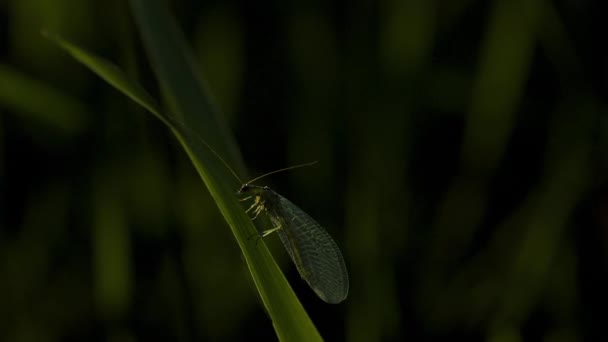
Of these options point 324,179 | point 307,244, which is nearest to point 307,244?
point 307,244

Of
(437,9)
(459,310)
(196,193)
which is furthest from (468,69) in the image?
(196,193)

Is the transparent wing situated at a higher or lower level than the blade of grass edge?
lower

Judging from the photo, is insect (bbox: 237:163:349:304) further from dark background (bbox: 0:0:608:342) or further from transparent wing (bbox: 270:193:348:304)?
dark background (bbox: 0:0:608:342)

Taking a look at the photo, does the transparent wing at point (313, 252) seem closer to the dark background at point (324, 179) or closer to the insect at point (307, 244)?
the insect at point (307, 244)

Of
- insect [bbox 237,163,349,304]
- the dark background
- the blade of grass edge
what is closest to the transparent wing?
insect [bbox 237,163,349,304]

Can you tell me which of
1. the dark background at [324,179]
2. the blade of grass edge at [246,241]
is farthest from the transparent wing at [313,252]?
the blade of grass edge at [246,241]

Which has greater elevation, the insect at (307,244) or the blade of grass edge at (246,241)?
the blade of grass edge at (246,241)

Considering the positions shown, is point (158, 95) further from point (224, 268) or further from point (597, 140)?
point (597, 140)
